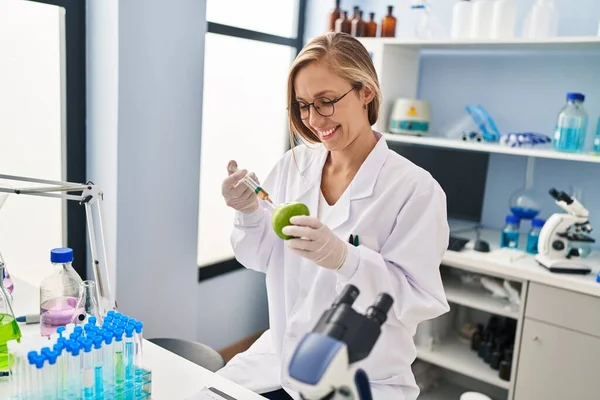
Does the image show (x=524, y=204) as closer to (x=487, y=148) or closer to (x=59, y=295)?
(x=487, y=148)

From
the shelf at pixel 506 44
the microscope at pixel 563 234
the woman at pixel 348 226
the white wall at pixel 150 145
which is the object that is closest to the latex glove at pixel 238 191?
the woman at pixel 348 226

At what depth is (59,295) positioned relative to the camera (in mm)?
1283

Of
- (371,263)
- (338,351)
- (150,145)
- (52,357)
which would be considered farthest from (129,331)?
(150,145)

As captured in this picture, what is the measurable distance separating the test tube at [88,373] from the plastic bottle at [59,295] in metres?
0.26

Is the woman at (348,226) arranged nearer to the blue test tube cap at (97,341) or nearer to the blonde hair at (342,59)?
the blonde hair at (342,59)

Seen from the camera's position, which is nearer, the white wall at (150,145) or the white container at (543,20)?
the white wall at (150,145)

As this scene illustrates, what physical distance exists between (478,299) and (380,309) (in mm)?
1980

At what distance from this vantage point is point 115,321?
1100mm

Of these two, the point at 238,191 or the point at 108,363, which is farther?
the point at 238,191

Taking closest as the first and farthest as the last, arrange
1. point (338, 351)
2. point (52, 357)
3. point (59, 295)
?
point (338, 351)
point (52, 357)
point (59, 295)

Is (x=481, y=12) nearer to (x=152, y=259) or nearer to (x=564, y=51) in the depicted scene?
(x=564, y=51)

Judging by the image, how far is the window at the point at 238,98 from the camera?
9.36ft

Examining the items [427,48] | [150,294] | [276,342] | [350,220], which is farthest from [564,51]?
[150,294]

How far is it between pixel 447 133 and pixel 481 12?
2.17 ft
